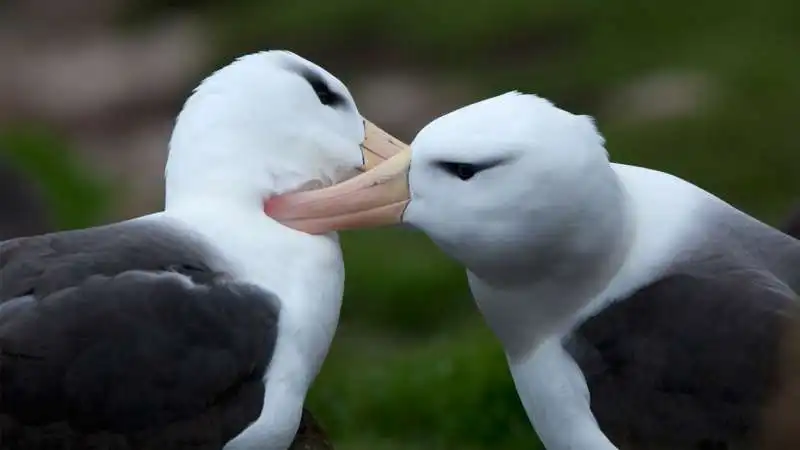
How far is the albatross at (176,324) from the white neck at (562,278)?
20.8 inches

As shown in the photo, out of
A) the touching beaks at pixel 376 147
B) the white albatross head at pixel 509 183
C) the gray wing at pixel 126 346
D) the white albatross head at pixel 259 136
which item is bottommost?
the gray wing at pixel 126 346

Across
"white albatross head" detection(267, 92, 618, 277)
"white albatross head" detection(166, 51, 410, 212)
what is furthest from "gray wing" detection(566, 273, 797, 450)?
"white albatross head" detection(166, 51, 410, 212)

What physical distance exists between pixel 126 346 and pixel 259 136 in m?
0.97

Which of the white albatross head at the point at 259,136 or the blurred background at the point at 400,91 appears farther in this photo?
the blurred background at the point at 400,91

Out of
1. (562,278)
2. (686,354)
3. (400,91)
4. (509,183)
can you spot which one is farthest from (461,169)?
(400,91)

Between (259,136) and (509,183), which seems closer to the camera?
(509,183)

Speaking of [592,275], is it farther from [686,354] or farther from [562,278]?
[686,354]

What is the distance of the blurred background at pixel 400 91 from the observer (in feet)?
29.8

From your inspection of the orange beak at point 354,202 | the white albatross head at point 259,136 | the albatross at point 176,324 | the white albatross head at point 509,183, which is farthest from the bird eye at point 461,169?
the white albatross head at point 259,136

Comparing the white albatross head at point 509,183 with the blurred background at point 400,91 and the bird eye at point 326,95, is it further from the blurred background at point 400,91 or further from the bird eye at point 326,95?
the blurred background at point 400,91

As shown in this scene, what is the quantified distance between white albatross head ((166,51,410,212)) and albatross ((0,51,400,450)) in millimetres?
10

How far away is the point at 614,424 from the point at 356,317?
4436 mm

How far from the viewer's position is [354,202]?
509 centimetres

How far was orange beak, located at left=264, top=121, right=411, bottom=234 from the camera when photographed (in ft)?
16.2
